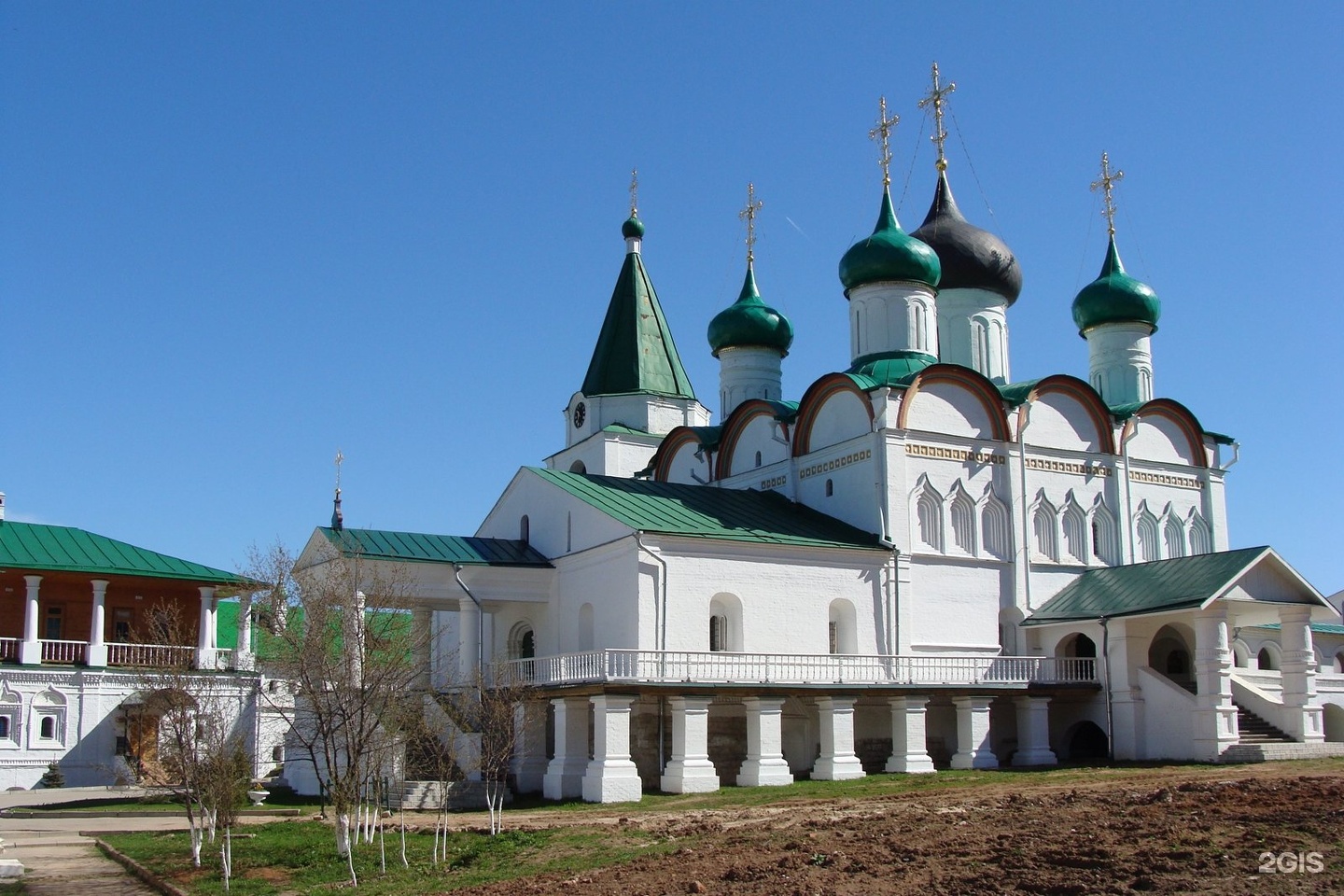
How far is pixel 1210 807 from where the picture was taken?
11.4 m

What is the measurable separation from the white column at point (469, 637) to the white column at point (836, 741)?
17.8 ft

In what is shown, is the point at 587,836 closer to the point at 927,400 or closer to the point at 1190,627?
the point at 927,400

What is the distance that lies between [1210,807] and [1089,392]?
49.7 feet

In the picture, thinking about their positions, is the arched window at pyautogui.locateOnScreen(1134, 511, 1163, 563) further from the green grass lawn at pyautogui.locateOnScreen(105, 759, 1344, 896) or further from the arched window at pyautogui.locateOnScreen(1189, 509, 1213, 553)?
the green grass lawn at pyautogui.locateOnScreen(105, 759, 1344, 896)

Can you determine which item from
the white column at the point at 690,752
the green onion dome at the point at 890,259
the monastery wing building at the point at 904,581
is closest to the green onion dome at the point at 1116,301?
the monastery wing building at the point at 904,581

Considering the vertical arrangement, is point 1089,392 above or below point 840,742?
above

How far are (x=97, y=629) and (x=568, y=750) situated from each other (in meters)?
9.76

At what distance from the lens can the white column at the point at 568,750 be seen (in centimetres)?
1902

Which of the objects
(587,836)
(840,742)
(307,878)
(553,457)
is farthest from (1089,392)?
(307,878)

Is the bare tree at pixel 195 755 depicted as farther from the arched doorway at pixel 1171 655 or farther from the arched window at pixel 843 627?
the arched doorway at pixel 1171 655

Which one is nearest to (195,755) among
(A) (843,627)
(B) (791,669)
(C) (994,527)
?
(B) (791,669)

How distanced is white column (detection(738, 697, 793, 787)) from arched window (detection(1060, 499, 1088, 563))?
7.77 m

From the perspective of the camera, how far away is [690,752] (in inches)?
743

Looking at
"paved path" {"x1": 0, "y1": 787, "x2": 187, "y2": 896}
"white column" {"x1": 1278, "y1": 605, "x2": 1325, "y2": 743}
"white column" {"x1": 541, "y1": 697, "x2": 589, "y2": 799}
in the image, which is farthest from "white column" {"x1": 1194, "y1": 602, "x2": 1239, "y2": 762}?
"paved path" {"x1": 0, "y1": 787, "x2": 187, "y2": 896}
